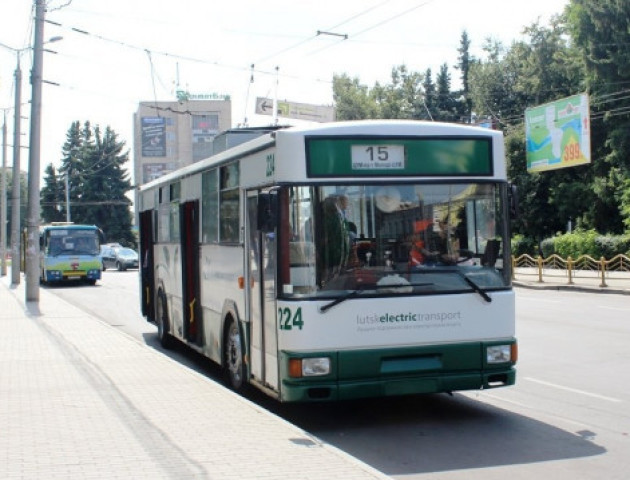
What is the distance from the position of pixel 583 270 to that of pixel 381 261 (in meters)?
29.5

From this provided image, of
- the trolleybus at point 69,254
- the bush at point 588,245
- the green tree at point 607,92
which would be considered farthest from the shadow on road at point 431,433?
the green tree at point 607,92

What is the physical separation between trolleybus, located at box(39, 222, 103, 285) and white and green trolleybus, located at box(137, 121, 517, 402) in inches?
1193

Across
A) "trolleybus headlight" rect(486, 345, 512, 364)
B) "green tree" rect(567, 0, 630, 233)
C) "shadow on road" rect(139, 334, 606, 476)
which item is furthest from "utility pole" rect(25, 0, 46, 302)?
"green tree" rect(567, 0, 630, 233)

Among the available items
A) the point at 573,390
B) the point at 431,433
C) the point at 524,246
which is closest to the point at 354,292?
the point at 431,433

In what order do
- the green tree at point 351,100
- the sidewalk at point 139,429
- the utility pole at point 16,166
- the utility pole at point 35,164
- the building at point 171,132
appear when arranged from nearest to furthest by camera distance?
the sidewalk at point 139,429
the utility pole at point 35,164
the utility pole at point 16,166
the green tree at point 351,100
the building at point 171,132

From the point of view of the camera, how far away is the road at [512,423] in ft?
21.6

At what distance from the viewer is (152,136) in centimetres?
11056

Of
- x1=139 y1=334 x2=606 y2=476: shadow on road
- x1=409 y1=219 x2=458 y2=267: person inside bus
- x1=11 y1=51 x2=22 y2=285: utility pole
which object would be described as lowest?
x1=139 y1=334 x2=606 y2=476: shadow on road

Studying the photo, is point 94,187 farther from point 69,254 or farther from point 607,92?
point 607,92

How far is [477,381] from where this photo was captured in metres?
7.94

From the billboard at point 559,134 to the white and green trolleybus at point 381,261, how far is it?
25772 mm

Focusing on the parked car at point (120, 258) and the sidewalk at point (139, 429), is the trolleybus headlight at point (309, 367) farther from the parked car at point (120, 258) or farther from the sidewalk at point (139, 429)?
the parked car at point (120, 258)

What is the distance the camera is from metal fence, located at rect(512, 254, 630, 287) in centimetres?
2892

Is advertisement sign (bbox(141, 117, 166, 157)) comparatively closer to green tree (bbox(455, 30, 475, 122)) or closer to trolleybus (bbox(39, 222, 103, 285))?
green tree (bbox(455, 30, 475, 122))
